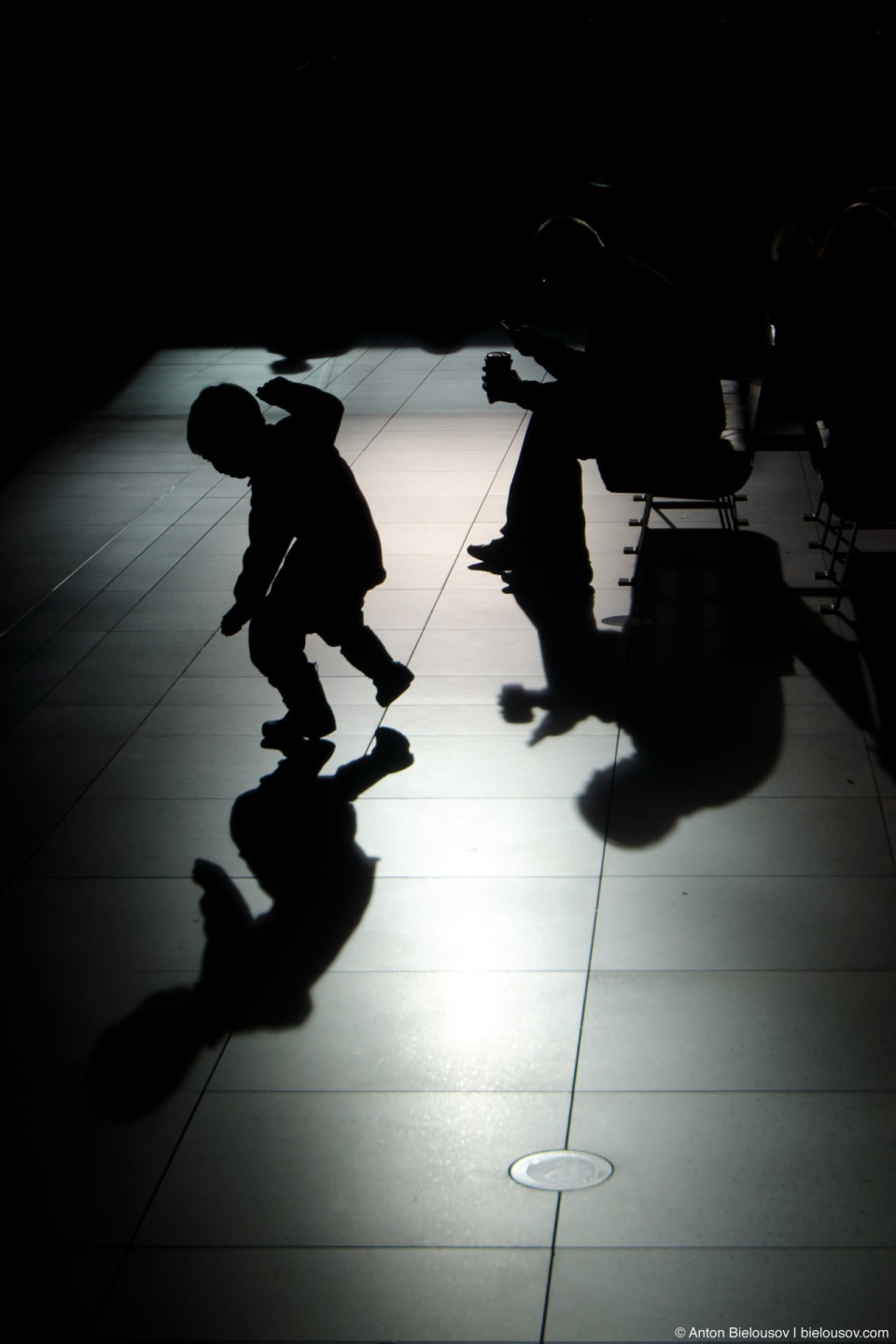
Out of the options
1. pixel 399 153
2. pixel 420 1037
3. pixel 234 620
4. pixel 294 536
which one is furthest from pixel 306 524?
pixel 399 153

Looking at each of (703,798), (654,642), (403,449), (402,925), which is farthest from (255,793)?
(403,449)

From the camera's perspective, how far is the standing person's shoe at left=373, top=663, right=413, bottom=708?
152 inches

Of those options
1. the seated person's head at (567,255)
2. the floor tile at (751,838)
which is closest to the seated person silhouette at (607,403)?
the seated person's head at (567,255)

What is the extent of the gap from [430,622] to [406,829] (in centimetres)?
148

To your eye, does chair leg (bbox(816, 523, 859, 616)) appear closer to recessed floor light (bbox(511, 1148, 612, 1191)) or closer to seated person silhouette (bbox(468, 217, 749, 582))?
seated person silhouette (bbox(468, 217, 749, 582))

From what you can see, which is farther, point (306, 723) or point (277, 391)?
point (306, 723)

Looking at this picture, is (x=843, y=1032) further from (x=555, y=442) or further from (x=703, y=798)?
(x=555, y=442)

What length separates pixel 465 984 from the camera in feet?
8.78

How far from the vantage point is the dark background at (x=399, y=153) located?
37.4 feet

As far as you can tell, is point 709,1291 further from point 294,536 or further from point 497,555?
point 497,555

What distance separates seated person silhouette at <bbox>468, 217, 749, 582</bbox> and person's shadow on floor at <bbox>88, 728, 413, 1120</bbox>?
1562 millimetres

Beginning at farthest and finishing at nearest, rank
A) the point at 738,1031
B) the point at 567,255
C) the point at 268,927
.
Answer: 1. the point at 567,255
2. the point at 268,927
3. the point at 738,1031

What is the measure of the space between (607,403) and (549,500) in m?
0.50

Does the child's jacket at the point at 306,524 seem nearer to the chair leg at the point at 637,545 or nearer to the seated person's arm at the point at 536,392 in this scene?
the seated person's arm at the point at 536,392
